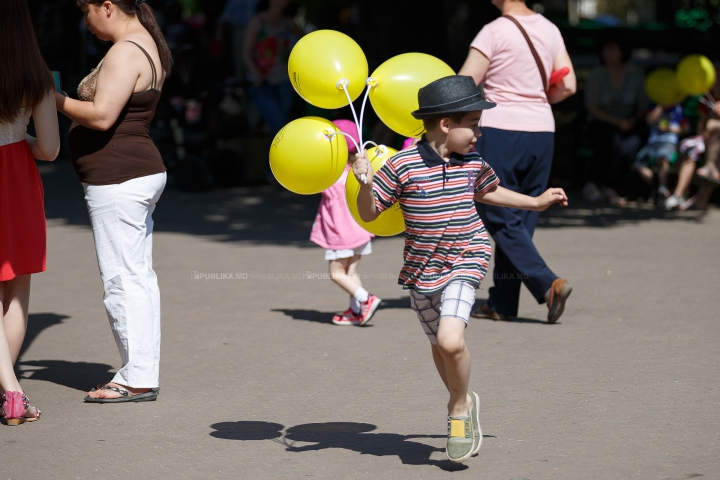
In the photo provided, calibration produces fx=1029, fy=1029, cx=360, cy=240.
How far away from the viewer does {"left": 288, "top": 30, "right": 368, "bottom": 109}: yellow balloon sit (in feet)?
14.8

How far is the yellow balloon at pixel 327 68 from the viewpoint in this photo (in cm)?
451

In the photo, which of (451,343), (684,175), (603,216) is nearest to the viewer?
(451,343)

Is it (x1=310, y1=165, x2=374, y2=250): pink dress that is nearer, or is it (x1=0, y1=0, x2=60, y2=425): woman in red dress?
(x1=0, y1=0, x2=60, y2=425): woman in red dress

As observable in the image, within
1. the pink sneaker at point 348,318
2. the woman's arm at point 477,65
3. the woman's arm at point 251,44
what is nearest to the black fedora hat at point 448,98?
the woman's arm at point 477,65

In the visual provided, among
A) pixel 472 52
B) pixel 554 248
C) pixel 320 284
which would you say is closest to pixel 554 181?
pixel 554 248

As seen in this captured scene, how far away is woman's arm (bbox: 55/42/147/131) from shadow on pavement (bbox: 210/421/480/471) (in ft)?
5.20

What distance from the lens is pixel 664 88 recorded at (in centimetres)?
1227

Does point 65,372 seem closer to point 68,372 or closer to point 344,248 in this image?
point 68,372

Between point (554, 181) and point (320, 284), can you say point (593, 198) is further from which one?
point (320, 284)

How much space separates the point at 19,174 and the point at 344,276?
253cm

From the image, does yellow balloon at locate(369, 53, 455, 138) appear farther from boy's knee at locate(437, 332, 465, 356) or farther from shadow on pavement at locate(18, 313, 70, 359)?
shadow on pavement at locate(18, 313, 70, 359)

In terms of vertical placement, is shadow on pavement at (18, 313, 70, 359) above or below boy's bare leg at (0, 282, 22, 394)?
below

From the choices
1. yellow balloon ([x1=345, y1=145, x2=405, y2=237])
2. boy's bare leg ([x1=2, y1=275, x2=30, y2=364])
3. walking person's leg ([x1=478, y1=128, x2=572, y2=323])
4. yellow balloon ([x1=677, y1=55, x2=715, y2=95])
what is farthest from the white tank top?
yellow balloon ([x1=677, y1=55, x2=715, y2=95])

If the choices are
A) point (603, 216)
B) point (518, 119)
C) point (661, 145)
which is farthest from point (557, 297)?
point (661, 145)
